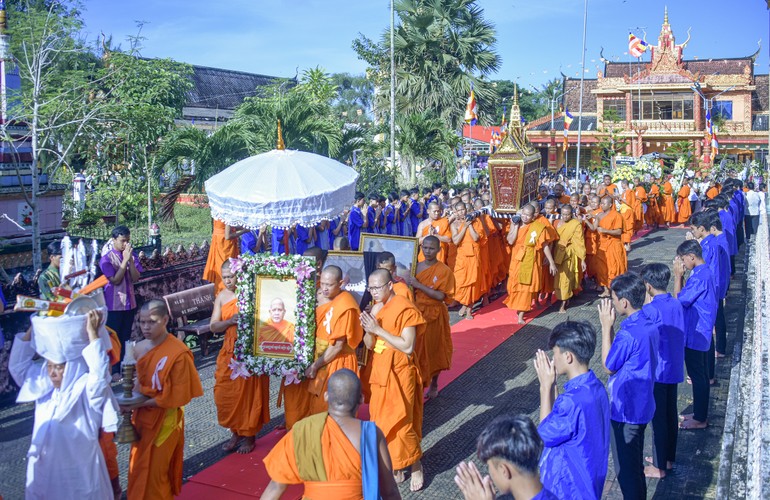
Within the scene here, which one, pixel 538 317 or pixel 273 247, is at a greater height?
pixel 273 247

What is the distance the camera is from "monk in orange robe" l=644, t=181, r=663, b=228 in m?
24.2

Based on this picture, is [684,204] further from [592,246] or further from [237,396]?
[237,396]

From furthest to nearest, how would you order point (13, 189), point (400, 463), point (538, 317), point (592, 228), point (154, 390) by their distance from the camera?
point (13, 189) → point (592, 228) → point (538, 317) → point (400, 463) → point (154, 390)

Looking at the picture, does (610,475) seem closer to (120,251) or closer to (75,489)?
(75,489)

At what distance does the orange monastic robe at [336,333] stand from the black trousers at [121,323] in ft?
11.4

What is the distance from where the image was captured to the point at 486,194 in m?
16.4

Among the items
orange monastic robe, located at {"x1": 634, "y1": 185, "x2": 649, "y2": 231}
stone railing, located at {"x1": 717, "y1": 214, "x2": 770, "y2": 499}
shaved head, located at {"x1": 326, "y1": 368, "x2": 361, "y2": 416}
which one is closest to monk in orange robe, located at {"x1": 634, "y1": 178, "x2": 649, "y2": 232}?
orange monastic robe, located at {"x1": 634, "y1": 185, "x2": 649, "y2": 231}

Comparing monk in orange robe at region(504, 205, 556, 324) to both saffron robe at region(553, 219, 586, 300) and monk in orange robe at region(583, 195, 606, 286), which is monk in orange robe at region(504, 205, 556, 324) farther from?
monk in orange robe at region(583, 195, 606, 286)

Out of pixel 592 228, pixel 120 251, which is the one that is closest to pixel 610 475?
pixel 120 251

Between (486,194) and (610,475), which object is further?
(486,194)

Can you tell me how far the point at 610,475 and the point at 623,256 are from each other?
788cm

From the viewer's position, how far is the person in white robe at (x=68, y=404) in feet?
15.4

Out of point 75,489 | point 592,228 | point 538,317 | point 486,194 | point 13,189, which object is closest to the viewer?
point 75,489

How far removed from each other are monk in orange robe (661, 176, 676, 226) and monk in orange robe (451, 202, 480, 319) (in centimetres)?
1502
